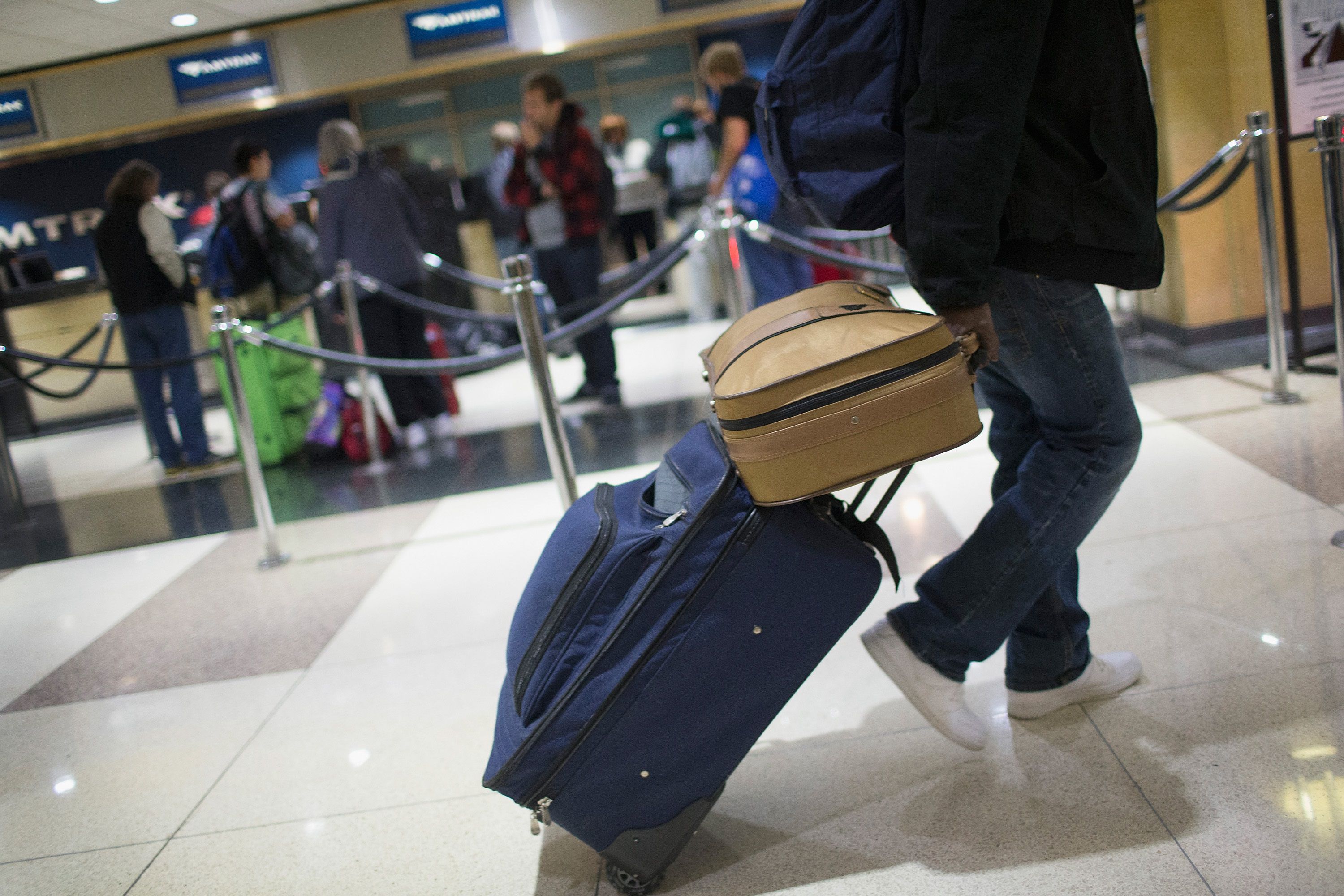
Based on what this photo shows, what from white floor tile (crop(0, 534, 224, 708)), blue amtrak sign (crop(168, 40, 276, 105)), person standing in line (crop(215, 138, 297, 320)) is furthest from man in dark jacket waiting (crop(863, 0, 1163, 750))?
blue amtrak sign (crop(168, 40, 276, 105))

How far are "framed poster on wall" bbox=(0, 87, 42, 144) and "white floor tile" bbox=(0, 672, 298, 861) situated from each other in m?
3.42

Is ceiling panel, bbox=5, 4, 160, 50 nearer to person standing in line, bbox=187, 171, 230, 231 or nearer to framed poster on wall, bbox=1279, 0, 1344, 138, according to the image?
person standing in line, bbox=187, 171, 230, 231

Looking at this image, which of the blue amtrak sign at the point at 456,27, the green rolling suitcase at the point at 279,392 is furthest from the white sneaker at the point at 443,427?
the blue amtrak sign at the point at 456,27

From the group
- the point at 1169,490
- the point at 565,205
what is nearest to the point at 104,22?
the point at 565,205

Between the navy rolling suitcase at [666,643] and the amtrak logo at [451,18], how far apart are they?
7103 millimetres

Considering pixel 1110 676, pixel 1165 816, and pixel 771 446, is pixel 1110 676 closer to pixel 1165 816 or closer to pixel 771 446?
pixel 1165 816

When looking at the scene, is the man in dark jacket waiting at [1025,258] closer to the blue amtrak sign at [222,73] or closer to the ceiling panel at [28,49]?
the ceiling panel at [28,49]

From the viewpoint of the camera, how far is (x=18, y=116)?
4930 millimetres

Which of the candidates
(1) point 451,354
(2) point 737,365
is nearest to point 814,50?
(2) point 737,365

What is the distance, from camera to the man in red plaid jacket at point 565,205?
5.29 metres

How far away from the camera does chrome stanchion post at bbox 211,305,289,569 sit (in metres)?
3.61

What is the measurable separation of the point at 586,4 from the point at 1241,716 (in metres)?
7.49

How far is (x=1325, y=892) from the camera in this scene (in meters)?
1.30

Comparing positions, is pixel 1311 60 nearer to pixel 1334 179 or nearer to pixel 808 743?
pixel 1334 179
